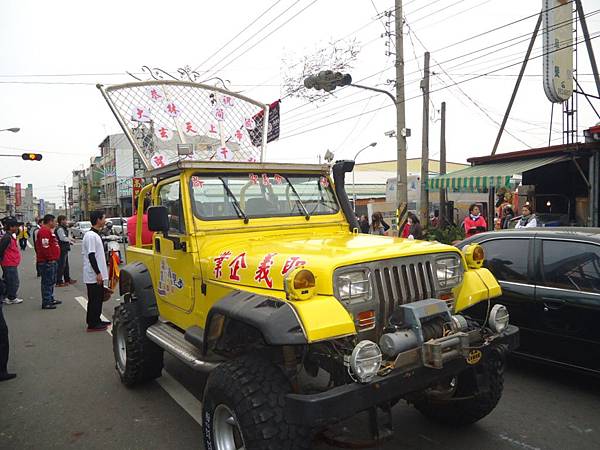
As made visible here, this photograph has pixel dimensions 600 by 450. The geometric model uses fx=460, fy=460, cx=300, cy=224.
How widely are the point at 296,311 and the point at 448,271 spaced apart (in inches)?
54.9

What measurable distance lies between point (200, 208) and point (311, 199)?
1152mm

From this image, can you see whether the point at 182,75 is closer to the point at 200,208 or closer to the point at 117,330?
the point at 200,208

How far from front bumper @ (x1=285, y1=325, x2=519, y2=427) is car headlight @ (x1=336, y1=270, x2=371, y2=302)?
484 millimetres

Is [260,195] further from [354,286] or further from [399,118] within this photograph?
[399,118]

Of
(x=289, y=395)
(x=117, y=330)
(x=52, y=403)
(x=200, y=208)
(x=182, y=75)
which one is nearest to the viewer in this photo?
(x=289, y=395)

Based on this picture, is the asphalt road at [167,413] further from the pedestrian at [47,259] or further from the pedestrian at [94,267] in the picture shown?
the pedestrian at [47,259]

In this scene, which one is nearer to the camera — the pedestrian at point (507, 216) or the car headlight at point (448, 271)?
the car headlight at point (448, 271)

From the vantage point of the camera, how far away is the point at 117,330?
493cm

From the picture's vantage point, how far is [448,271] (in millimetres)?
3357

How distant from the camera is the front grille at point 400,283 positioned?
9.50ft

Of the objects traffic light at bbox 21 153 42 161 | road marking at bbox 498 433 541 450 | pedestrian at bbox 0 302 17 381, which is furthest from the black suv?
traffic light at bbox 21 153 42 161

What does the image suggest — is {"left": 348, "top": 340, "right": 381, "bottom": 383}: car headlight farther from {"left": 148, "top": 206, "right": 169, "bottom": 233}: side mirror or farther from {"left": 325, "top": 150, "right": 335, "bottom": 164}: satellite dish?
{"left": 325, "top": 150, "right": 335, "bottom": 164}: satellite dish

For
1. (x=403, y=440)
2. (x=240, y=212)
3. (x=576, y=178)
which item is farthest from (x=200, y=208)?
(x=576, y=178)

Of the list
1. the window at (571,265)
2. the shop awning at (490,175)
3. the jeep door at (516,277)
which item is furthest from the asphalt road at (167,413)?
the shop awning at (490,175)
